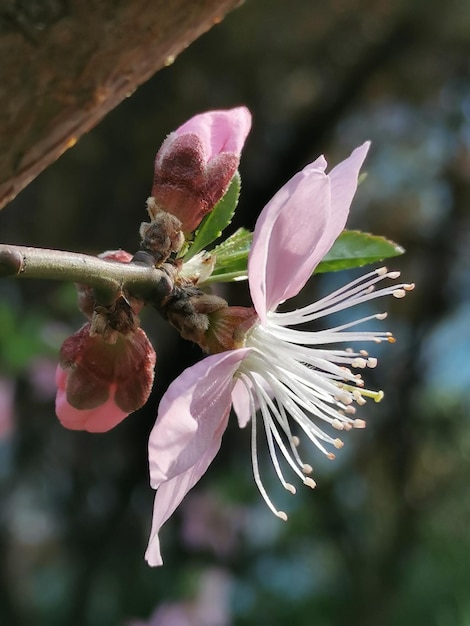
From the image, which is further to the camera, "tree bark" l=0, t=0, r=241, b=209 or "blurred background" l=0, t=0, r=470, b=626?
"blurred background" l=0, t=0, r=470, b=626

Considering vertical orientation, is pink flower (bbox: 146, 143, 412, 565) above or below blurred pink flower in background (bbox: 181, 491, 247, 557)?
above

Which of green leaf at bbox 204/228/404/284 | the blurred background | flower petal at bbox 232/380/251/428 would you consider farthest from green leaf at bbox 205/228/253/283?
the blurred background

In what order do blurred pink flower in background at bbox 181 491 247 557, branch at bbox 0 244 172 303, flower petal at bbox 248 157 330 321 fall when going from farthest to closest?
blurred pink flower in background at bbox 181 491 247 557
flower petal at bbox 248 157 330 321
branch at bbox 0 244 172 303

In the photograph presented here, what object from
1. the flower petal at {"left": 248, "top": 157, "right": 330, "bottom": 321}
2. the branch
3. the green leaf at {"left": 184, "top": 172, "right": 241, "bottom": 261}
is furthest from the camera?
the green leaf at {"left": 184, "top": 172, "right": 241, "bottom": 261}

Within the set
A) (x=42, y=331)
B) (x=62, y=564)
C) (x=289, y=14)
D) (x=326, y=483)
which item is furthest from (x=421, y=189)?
(x=62, y=564)

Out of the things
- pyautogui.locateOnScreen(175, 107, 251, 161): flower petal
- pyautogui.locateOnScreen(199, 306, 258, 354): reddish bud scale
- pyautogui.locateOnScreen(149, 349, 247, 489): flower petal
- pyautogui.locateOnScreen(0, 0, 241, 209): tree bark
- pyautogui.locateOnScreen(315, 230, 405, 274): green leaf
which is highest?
pyautogui.locateOnScreen(0, 0, 241, 209): tree bark

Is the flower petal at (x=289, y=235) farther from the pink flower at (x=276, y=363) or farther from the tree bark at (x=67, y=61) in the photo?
the tree bark at (x=67, y=61)

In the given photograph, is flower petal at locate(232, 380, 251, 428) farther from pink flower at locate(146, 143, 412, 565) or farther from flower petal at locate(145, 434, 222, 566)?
flower petal at locate(145, 434, 222, 566)
